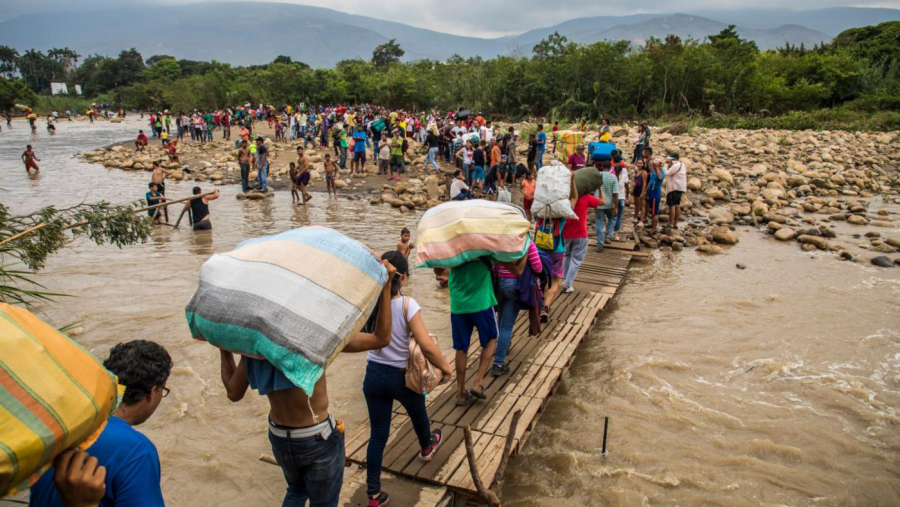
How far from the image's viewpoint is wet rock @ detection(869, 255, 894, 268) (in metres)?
10.2

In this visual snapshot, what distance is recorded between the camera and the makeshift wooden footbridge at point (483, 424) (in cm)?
382

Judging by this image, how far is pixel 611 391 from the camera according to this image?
595 cm

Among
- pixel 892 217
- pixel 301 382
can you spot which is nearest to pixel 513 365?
pixel 301 382

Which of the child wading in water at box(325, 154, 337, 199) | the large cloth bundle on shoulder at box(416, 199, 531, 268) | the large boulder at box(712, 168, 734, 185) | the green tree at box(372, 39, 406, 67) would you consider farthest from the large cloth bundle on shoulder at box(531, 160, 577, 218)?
the green tree at box(372, 39, 406, 67)

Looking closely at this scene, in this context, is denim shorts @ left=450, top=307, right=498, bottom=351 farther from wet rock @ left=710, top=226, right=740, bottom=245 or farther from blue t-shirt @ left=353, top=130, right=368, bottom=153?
blue t-shirt @ left=353, top=130, right=368, bottom=153

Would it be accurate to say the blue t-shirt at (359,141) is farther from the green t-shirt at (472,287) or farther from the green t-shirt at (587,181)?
the green t-shirt at (472,287)

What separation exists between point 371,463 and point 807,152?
74.6 ft

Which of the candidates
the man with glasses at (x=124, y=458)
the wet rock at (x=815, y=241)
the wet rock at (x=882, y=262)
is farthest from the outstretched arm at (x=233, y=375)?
the wet rock at (x=815, y=241)

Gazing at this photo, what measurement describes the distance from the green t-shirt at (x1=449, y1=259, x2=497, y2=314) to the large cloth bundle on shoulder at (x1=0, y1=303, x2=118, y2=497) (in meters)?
2.95

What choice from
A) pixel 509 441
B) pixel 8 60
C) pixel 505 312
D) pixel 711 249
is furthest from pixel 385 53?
pixel 509 441

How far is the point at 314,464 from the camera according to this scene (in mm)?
2818

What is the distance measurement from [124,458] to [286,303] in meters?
0.79

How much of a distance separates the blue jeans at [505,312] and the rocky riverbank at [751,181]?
21.7ft

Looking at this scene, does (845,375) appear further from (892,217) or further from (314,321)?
(892,217)
